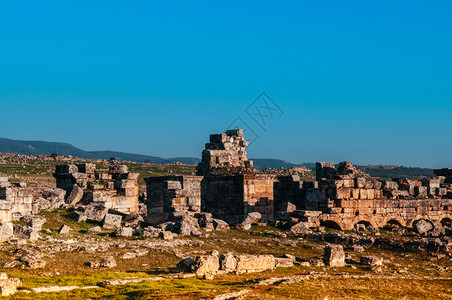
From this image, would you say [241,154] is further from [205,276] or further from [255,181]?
[205,276]

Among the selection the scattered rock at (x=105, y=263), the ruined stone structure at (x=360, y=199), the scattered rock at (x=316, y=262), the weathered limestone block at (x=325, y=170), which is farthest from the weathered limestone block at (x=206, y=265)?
the weathered limestone block at (x=325, y=170)

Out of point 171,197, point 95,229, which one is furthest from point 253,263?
point 171,197

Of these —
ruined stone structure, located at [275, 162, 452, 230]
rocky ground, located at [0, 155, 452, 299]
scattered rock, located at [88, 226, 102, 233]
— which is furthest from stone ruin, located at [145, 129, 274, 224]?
scattered rock, located at [88, 226, 102, 233]

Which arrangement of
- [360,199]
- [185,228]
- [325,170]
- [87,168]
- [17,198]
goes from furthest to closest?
[325,170]
[360,199]
[87,168]
[17,198]
[185,228]

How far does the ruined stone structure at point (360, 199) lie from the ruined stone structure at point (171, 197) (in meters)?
4.05

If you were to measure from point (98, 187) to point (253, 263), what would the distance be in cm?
1128

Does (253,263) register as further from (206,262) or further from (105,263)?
(105,263)

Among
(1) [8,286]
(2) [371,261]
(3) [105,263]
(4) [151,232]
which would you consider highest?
(4) [151,232]

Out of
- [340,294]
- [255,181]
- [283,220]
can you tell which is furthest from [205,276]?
[255,181]

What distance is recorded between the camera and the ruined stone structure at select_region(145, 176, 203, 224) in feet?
81.7

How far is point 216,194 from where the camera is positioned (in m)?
27.9

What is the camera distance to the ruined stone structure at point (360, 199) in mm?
26578

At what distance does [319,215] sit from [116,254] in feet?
38.6

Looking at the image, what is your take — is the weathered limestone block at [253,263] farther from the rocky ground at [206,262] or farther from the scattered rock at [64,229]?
the scattered rock at [64,229]
